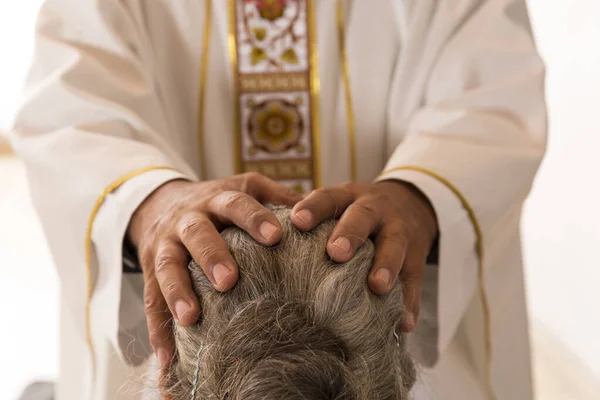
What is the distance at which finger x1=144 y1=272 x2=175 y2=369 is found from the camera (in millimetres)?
807

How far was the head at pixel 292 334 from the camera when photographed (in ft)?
2.08

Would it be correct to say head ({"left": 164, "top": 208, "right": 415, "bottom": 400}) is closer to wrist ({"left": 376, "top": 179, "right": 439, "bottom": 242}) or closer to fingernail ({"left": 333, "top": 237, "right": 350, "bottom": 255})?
fingernail ({"left": 333, "top": 237, "right": 350, "bottom": 255})

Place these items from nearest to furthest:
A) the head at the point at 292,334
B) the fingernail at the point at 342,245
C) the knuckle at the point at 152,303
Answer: the head at the point at 292,334 → the fingernail at the point at 342,245 → the knuckle at the point at 152,303

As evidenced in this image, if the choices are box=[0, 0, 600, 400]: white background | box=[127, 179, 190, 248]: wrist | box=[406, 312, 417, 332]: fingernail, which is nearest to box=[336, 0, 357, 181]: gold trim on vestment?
box=[127, 179, 190, 248]: wrist

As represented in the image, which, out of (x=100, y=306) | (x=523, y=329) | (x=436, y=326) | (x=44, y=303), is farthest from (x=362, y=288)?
(x=44, y=303)

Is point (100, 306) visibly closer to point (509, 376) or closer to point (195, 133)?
point (195, 133)

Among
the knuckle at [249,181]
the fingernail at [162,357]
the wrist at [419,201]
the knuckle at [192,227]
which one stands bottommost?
the fingernail at [162,357]

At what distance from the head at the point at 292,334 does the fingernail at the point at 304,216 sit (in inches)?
0.6

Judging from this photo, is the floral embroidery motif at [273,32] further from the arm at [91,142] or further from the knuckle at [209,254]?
the knuckle at [209,254]

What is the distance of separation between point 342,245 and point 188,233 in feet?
0.62

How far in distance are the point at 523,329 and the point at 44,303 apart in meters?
2.46

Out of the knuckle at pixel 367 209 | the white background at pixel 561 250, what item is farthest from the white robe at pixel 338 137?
the white background at pixel 561 250

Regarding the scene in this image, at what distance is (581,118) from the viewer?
2238 mm

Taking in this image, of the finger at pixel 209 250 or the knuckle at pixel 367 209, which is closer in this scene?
the finger at pixel 209 250
